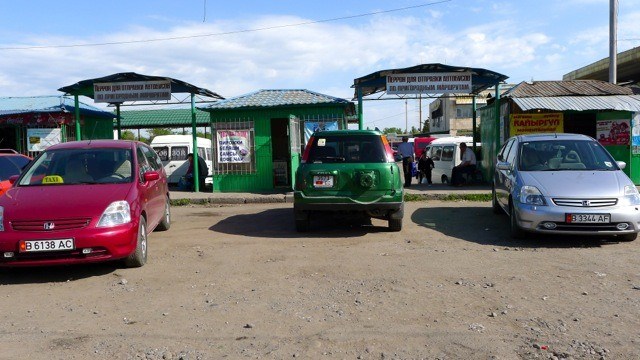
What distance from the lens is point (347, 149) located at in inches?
342

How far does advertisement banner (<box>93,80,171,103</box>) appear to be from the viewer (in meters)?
15.0

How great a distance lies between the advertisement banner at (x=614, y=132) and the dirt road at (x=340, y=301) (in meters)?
8.32

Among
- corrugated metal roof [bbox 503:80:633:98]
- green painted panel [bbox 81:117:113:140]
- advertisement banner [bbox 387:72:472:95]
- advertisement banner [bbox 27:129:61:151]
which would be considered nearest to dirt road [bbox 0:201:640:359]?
advertisement banner [bbox 387:72:472:95]

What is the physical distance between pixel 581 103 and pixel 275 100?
829cm

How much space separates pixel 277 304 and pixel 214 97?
11.8 metres

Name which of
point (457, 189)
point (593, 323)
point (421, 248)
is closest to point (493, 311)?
point (593, 323)

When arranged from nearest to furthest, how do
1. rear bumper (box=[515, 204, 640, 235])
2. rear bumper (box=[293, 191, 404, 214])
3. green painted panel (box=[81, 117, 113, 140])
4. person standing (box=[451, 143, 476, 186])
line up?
rear bumper (box=[515, 204, 640, 235])
rear bumper (box=[293, 191, 404, 214])
person standing (box=[451, 143, 476, 186])
green painted panel (box=[81, 117, 113, 140])

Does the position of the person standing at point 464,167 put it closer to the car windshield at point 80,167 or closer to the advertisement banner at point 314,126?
the advertisement banner at point 314,126

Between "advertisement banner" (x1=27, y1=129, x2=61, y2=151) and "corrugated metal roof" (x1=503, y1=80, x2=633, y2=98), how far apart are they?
13497 mm

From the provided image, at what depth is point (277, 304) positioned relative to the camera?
16.9 feet

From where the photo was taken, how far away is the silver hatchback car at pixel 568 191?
7.30 metres

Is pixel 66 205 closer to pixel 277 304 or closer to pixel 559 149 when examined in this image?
pixel 277 304

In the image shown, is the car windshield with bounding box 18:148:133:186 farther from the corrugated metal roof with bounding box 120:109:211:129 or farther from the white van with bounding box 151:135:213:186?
the corrugated metal roof with bounding box 120:109:211:129

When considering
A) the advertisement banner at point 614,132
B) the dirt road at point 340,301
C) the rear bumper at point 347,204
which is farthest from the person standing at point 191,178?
the advertisement banner at point 614,132
